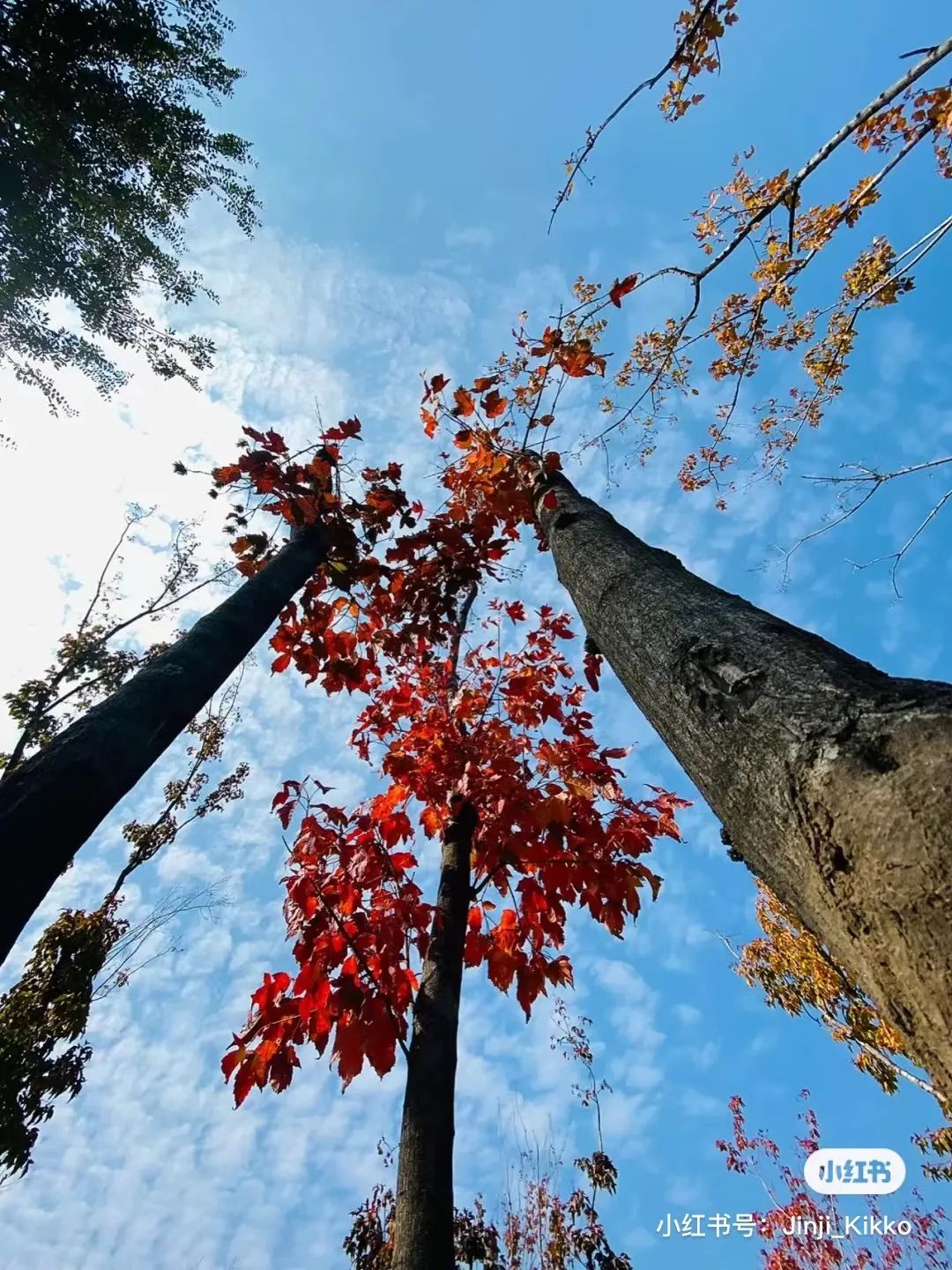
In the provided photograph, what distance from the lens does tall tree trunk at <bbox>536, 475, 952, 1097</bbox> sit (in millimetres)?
731

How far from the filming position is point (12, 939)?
1.48 metres

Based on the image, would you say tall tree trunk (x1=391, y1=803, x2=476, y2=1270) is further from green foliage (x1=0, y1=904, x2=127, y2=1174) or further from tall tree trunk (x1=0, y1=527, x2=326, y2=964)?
green foliage (x1=0, y1=904, x2=127, y2=1174)

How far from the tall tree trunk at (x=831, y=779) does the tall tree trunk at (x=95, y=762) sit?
5.19 ft

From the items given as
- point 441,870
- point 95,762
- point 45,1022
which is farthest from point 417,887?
point 45,1022

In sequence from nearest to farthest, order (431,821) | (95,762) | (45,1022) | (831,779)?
(831,779) < (95,762) < (431,821) < (45,1022)

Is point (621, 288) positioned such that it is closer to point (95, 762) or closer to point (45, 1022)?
point (95, 762)

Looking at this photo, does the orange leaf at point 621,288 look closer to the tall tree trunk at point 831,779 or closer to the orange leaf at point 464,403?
the orange leaf at point 464,403

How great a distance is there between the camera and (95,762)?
5.94ft

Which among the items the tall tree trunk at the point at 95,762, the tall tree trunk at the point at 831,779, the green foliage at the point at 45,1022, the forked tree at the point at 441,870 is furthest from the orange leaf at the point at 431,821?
the green foliage at the point at 45,1022

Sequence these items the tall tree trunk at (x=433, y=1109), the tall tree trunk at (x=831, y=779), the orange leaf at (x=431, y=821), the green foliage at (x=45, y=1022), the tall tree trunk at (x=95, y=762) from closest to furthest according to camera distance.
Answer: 1. the tall tree trunk at (x=831, y=779)
2. the tall tree trunk at (x=95, y=762)
3. the tall tree trunk at (x=433, y=1109)
4. the orange leaf at (x=431, y=821)
5. the green foliage at (x=45, y=1022)

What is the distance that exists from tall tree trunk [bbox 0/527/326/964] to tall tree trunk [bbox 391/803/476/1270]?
182 centimetres

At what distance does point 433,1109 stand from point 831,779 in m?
2.58

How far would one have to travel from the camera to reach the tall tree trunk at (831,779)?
0.73 meters

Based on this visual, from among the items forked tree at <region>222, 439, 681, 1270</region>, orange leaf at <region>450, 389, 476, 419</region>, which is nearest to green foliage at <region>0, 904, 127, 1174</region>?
forked tree at <region>222, 439, 681, 1270</region>
